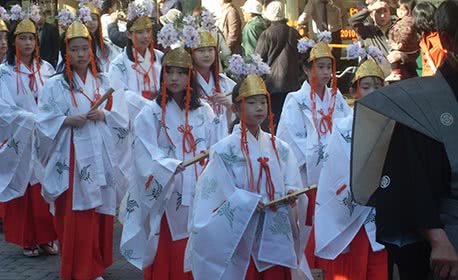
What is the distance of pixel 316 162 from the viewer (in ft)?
22.5

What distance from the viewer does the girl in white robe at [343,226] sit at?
561 centimetres

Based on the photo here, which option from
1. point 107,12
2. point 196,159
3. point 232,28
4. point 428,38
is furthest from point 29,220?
point 107,12

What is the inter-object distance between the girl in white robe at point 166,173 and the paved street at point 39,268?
88 cm

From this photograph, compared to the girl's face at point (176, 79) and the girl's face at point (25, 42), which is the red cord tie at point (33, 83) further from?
the girl's face at point (176, 79)

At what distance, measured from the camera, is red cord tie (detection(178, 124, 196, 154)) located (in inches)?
249

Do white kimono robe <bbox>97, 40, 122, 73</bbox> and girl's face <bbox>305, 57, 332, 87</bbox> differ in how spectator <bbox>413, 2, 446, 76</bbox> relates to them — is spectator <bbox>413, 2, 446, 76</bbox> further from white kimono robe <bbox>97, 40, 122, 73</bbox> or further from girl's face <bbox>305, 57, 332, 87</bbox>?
white kimono robe <bbox>97, 40, 122, 73</bbox>

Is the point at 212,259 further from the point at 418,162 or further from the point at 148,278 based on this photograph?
the point at 418,162

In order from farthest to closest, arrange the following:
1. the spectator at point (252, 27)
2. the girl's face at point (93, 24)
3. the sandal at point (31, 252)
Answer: the spectator at point (252, 27), the girl's face at point (93, 24), the sandal at point (31, 252)

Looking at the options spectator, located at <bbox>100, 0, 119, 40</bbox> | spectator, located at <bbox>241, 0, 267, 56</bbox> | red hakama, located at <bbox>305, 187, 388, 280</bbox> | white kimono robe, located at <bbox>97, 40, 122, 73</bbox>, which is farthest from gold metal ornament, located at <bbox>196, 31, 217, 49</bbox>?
spectator, located at <bbox>100, 0, 119, 40</bbox>

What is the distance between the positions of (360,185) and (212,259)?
2.09 m

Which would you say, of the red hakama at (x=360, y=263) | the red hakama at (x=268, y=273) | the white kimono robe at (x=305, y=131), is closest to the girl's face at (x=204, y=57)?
the white kimono robe at (x=305, y=131)

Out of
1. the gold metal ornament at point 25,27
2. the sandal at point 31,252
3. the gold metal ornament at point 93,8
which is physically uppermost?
the gold metal ornament at point 93,8

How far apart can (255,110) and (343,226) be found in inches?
36.9

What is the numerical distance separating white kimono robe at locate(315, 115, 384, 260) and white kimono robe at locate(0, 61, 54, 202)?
3208mm
